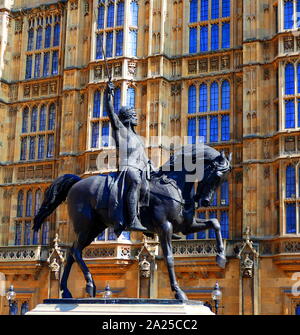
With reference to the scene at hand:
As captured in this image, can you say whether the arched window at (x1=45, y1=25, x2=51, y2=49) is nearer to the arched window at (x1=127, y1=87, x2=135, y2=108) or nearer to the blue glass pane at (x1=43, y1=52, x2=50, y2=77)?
the blue glass pane at (x1=43, y1=52, x2=50, y2=77)

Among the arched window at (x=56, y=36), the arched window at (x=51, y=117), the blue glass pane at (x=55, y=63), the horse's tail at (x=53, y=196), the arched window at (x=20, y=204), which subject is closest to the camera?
the horse's tail at (x=53, y=196)

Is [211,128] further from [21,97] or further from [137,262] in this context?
[21,97]

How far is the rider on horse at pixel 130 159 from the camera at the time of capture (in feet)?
39.3

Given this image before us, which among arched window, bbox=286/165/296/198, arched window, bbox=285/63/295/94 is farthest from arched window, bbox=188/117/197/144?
arched window, bbox=286/165/296/198

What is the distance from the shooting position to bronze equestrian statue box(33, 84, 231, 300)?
39.3 ft

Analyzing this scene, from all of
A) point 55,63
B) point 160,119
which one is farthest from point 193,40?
point 55,63

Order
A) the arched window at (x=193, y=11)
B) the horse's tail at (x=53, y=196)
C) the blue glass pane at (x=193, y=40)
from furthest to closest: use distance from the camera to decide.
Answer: the arched window at (x=193, y=11), the blue glass pane at (x=193, y=40), the horse's tail at (x=53, y=196)

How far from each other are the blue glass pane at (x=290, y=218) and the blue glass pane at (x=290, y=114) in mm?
3523

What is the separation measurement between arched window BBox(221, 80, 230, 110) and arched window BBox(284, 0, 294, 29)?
12.3 ft

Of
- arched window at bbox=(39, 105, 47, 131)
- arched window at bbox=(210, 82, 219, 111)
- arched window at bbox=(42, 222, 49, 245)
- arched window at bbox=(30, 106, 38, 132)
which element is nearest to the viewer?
arched window at bbox=(210, 82, 219, 111)

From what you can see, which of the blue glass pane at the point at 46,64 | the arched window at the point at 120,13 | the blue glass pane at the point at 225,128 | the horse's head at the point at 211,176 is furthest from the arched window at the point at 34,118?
the horse's head at the point at 211,176

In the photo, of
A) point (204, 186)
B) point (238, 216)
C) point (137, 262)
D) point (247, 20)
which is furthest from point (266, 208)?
point (204, 186)

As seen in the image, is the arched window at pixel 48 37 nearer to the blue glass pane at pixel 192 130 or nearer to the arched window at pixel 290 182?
the blue glass pane at pixel 192 130

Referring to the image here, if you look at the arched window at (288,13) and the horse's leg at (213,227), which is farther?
the arched window at (288,13)
